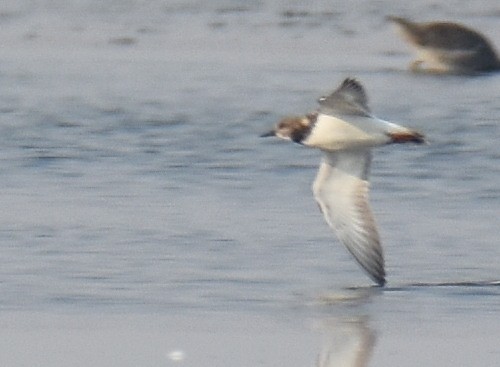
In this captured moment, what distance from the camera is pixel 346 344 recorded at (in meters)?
6.76

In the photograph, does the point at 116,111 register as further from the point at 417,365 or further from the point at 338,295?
the point at 417,365

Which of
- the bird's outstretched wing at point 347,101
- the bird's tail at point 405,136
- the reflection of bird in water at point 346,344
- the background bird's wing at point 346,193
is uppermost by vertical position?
the bird's outstretched wing at point 347,101

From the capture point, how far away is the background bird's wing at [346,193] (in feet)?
27.8

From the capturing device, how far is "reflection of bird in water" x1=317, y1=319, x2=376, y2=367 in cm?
652

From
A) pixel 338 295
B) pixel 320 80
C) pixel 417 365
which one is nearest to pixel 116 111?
pixel 320 80

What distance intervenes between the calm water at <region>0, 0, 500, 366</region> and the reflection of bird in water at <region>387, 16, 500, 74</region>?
0.93 feet

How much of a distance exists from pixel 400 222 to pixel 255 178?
1582mm

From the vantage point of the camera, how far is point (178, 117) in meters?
13.0

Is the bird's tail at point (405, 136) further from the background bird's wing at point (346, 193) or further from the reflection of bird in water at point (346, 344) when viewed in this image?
the reflection of bird in water at point (346, 344)

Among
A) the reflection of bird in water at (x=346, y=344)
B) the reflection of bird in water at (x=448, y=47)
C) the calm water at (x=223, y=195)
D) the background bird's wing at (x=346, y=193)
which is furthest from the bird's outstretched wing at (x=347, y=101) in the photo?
the reflection of bird in water at (x=448, y=47)

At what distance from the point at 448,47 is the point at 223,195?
527 centimetres

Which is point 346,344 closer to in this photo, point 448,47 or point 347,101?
point 347,101

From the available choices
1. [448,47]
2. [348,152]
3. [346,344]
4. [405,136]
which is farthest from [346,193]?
[448,47]

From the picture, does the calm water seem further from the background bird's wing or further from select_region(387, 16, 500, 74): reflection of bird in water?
select_region(387, 16, 500, 74): reflection of bird in water
